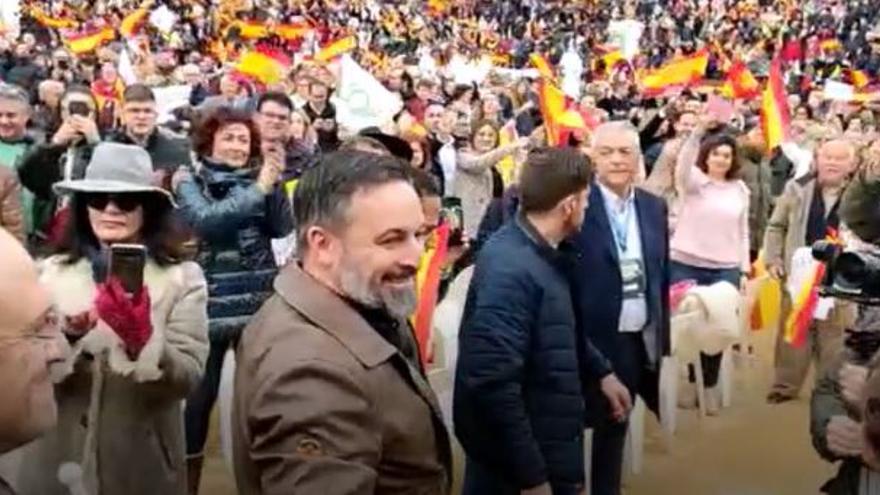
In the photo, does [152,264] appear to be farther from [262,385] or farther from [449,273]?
[449,273]

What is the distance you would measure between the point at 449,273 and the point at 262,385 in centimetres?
350

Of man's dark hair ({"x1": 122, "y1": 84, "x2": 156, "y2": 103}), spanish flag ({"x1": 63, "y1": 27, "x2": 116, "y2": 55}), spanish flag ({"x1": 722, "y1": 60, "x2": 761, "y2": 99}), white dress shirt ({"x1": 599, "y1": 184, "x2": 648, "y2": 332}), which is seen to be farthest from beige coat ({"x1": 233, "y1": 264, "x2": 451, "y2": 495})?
spanish flag ({"x1": 63, "y1": 27, "x2": 116, "y2": 55})

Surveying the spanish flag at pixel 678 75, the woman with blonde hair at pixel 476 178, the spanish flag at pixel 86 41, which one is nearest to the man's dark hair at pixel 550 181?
the woman with blonde hair at pixel 476 178

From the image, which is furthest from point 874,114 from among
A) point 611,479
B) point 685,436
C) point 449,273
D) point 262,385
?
point 262,385

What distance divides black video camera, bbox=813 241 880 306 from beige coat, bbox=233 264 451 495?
0.73 metres

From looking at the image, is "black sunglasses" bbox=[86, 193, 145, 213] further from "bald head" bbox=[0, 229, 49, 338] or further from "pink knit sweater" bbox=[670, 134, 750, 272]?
"pink knit sweater" bbox=[670, 134, 750, 272]

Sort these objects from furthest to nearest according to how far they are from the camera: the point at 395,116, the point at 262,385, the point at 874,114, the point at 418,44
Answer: the point at 418,44 → the point at 874,114 → the point at 395,116 → the point at 262,385

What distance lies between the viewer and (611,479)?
4.51m

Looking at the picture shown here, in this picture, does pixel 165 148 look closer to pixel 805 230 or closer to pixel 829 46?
pixel 805 230

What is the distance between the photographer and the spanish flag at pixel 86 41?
1502cm

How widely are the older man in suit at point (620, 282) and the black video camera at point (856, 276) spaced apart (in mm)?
1859

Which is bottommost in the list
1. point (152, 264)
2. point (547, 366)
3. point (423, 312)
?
point (423, 312)

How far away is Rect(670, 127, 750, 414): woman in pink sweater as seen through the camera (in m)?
6.81

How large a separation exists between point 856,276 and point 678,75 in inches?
469
